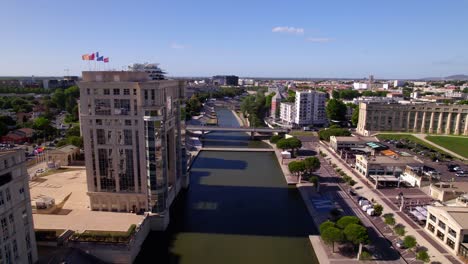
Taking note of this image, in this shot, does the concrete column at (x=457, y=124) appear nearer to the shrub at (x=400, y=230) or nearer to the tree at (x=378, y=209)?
the tree at (x=378, y=209)

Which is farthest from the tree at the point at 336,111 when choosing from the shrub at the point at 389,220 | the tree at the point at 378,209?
the shrub at the point at 389,220

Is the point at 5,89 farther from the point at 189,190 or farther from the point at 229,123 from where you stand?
the point at 189,190

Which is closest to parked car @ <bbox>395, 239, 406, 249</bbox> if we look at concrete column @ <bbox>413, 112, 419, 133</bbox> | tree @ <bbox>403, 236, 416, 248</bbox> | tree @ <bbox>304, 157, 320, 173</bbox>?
tree @ <bbox>403, 236, 416, 248</bbox>

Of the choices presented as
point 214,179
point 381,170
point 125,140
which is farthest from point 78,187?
point 381,170

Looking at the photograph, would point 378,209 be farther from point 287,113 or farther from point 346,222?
point 287,113

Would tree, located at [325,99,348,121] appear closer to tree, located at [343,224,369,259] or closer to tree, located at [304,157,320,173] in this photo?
tree, located at [304,157,320,173]

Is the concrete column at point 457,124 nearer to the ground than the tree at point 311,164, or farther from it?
farther from it

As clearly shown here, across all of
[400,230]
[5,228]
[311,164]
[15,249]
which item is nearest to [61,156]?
[15,249]
